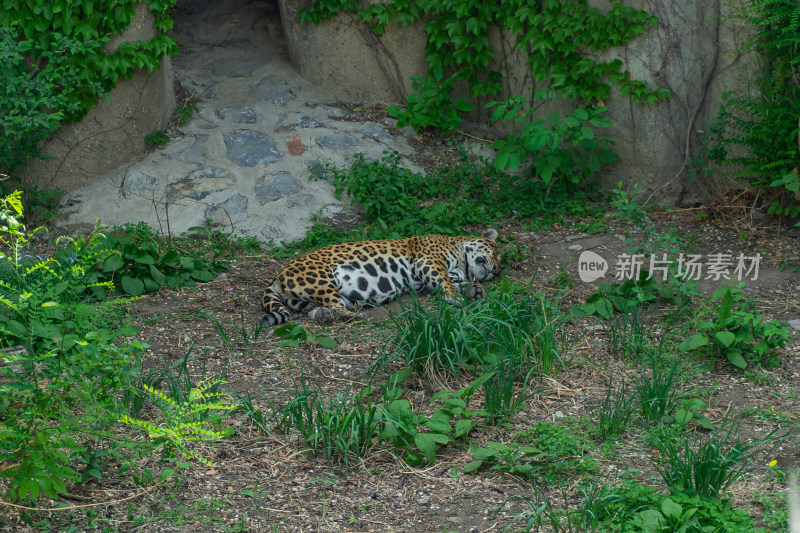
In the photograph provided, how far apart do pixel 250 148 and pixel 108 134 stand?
1.59 m

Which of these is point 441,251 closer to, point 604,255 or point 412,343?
point 604,255

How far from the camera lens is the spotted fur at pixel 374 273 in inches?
278

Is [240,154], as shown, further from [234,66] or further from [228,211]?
[234,66]

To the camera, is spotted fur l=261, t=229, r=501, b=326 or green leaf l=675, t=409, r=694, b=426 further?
spotted fur l=261, t=229, r=501, b=326

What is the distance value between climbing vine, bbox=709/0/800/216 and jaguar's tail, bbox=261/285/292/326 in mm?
4434

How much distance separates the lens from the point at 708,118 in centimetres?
858

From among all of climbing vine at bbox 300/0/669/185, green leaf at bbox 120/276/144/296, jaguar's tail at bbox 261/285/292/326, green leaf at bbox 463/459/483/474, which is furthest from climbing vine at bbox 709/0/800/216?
green leaf at bbox 120/276/144/296

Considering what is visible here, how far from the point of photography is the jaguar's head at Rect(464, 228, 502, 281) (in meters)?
7.65

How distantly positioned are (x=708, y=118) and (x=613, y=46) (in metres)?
1.25

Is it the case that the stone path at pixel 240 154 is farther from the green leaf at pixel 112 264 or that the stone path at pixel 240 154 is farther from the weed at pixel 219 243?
the green leaf at pixel 112 264

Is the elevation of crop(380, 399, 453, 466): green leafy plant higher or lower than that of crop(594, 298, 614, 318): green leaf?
lower

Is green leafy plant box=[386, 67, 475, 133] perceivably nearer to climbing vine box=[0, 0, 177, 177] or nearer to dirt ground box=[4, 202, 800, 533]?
dirt ground box=[4, 202, 800, 533]

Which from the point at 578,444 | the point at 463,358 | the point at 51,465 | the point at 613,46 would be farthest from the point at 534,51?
the point at 51,465

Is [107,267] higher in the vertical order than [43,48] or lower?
lower
